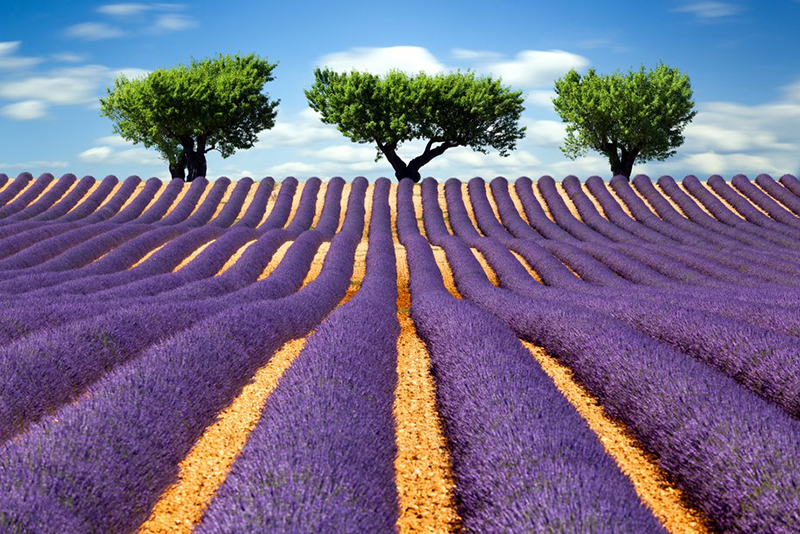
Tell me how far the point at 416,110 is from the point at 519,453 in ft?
119

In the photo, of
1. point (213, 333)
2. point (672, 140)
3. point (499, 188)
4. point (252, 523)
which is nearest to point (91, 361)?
point (213, 333)

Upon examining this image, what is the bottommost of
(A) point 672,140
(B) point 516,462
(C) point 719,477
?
(C) point 719,477

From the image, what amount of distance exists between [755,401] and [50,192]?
32880 millimetres

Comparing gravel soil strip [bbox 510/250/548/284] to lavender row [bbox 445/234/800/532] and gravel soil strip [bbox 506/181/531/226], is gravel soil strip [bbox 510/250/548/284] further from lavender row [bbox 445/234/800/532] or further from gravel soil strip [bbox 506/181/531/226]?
gravel soil strip [bbox 506/181/531/226]

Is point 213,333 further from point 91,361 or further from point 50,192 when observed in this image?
point 50,192

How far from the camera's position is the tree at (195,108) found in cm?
3919

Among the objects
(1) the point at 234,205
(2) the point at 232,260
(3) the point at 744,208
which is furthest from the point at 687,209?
(2) the point at 232,260

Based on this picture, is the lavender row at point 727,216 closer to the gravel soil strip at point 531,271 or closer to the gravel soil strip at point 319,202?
the gravel soil strip at point 531,271

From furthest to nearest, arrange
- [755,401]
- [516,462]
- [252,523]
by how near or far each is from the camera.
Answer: [755,401] < [516,462] < [252,523]

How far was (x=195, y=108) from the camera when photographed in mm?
39781

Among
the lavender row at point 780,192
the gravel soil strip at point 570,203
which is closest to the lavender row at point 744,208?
the lavender row at point 780,192

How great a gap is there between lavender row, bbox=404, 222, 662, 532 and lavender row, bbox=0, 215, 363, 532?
6.68 feet

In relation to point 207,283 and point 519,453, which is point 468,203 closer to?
point 207,283

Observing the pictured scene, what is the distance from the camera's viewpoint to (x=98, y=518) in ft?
11.5
